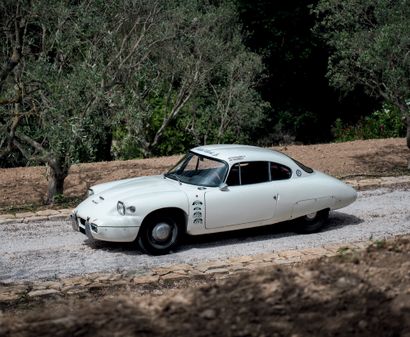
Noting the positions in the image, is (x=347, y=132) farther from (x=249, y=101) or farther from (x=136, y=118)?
(x=136, y=118)

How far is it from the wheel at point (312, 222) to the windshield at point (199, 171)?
1.52 metres

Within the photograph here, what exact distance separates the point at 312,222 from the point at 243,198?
137cm

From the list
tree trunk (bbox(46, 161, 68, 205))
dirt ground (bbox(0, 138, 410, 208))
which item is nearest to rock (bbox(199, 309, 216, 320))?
tree trunk (bbox(46, 161, 68, 205))

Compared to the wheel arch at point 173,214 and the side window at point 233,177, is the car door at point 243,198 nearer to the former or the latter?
the side window at point 233,177

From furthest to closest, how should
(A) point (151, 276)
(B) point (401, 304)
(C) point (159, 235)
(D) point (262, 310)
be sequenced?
(C) point (159, 235), (A) point (151, 276), (B) point (401, 304), (D) point (262, 310)

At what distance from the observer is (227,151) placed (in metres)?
10.9

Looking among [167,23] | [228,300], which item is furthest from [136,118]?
[228,300]

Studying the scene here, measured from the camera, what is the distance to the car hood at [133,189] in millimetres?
10152

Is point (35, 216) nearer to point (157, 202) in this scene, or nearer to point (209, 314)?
point (157, 202)

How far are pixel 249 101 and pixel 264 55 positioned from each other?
3.57 m

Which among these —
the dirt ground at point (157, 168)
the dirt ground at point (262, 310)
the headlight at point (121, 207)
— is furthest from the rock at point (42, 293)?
the dirt ground at point (157, 168)

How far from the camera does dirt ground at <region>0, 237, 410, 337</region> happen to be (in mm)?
5793

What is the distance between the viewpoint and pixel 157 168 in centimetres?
1703

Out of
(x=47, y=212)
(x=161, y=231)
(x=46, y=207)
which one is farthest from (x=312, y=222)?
(x=46, y=207)
